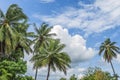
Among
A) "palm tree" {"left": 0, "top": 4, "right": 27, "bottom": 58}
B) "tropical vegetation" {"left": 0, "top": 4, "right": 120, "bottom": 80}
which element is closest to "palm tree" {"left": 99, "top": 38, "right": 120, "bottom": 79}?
"tropical vegetation" {"left": 0, "top": 4, "right": 120, "bottom": 80}

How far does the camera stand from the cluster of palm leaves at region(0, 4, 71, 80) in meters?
52.7

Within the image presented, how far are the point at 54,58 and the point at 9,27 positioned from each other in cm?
1751

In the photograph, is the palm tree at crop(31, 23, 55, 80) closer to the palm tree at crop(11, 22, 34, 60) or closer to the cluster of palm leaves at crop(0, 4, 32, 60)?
the palm tree at crop(11, 22, 34, 60)

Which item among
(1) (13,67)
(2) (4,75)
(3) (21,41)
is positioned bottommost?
(2) (4,75)

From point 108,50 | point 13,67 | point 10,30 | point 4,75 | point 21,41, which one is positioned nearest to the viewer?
point 4,75

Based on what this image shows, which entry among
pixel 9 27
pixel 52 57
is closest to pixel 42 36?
pixel 52 57

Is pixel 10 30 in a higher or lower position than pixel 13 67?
higher

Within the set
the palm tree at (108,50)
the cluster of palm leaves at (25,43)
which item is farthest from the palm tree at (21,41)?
the palm tree at (108,50)

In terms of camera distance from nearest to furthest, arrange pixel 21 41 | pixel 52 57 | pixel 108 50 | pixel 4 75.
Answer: pixel 4 75
pixel 21 41
pixel 52 57
pixel 108 50

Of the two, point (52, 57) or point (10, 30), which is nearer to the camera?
point (10, 30)

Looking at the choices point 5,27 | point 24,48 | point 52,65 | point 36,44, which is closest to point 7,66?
point 5,27

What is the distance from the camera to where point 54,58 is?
224 ft

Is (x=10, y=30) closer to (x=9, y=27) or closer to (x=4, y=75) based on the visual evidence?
(x=9, y=27)

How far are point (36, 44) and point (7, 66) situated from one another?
2893 centimetres
